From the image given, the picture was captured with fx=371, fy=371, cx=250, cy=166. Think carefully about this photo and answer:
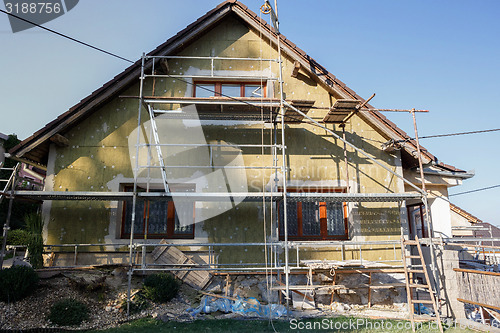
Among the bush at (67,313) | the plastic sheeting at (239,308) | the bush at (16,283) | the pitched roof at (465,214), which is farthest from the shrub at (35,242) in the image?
the pitched roof at (465,214)

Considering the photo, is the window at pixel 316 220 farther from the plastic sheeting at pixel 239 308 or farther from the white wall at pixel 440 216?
the white wall at pixel 440 216

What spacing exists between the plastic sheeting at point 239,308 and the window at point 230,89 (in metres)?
6.26

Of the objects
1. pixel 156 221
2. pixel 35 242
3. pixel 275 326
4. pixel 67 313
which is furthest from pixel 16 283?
pixel 275 326

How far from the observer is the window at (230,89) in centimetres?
1201

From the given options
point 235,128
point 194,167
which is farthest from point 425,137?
point 194,167

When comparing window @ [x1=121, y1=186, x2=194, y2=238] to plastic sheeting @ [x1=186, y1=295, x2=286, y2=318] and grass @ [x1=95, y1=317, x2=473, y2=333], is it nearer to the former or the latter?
plastic sheeting @ [x1=186, y1=295, x2=286, y2=318]

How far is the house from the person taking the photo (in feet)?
35.3

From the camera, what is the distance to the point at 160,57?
439 inches

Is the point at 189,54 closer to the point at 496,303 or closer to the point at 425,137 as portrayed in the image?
the point at 425,137

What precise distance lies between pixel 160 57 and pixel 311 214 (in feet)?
21.7

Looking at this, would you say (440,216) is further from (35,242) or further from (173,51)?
(35,242)

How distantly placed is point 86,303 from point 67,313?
631mm

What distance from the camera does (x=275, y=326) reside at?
26.2ft

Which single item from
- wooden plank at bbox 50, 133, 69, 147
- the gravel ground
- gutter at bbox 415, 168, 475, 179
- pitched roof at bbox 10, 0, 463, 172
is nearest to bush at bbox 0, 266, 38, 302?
the gravel ground
